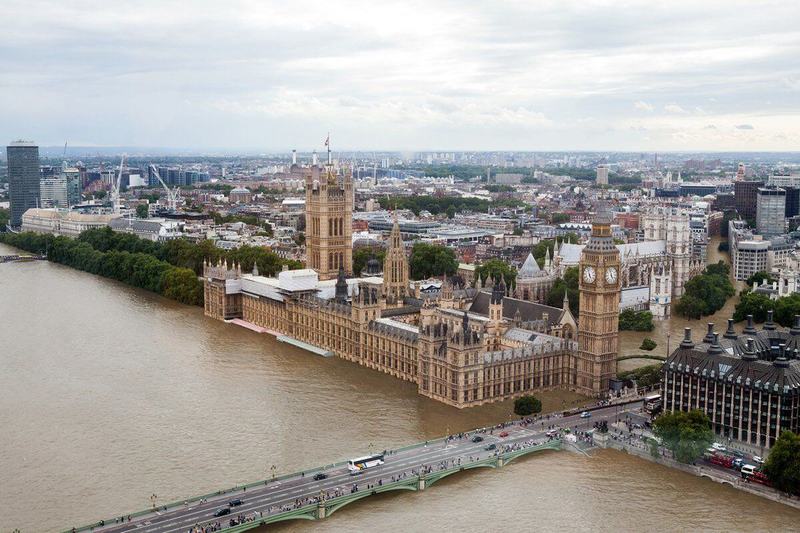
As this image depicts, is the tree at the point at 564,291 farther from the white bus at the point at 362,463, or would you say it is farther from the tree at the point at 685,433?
the white bus at the point at 362,463

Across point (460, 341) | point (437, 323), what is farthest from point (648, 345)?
point (460, 341)

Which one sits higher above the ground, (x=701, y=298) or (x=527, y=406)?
(x=701, y=298)

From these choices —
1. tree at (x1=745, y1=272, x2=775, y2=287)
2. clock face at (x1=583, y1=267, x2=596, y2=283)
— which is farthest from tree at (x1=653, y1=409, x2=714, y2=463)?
tree at (x1=745, y1=272, x2=775, y2=287)

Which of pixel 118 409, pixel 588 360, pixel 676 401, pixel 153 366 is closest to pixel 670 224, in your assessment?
pixel 588 360

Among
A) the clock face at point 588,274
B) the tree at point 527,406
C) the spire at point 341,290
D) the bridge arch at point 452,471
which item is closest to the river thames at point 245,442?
the bridge arch at point 452,471

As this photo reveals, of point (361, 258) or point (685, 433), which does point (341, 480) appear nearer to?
point (685, 433)

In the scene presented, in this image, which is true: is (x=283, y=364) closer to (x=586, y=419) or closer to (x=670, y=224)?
(x=586, y=419)
